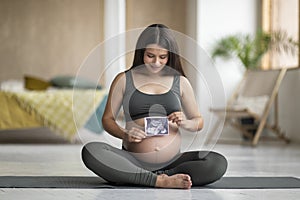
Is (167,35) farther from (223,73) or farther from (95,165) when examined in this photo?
(223,73)

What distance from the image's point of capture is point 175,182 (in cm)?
291

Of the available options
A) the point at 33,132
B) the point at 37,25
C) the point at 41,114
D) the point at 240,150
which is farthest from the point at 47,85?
the point at 240,150

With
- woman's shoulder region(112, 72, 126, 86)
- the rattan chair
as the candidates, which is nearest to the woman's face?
woman's shoulder region(112, 72, 126, 86)

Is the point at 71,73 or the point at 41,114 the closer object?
the point at 41,114

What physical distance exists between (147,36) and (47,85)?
16.3 feet

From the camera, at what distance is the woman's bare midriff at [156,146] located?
2.77 meters

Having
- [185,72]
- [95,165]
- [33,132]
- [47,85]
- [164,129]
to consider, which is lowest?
[33,132]

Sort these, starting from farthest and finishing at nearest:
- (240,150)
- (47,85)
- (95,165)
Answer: (47,85)
(240,150)
(95,165)

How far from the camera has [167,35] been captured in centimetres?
279

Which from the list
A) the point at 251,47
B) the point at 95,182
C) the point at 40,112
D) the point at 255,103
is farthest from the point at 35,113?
the point at 95,182

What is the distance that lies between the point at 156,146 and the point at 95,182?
468mm

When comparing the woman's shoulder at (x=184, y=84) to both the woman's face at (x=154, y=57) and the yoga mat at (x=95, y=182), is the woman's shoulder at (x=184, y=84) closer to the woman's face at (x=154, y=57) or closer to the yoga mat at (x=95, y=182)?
the woman's face at (x=154, y=57)

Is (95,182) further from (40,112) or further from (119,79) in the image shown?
(40,112)

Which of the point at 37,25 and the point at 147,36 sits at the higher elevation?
the point at 147,36
